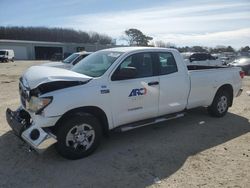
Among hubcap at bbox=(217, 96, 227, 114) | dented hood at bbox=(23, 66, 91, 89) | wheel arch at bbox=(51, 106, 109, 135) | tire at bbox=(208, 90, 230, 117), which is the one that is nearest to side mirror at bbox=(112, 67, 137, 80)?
dented hood at bbox=(23, 66, 91, 89)

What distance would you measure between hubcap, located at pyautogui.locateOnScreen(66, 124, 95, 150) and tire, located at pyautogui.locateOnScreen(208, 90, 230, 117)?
365 centimetres

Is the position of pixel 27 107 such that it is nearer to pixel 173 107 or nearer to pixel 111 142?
pixel 111 142

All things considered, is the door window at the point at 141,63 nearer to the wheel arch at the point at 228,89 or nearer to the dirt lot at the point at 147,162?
the dirt lot at the point at 147,162

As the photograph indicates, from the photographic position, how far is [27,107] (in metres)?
4.85

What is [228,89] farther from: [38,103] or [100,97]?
[38,103]

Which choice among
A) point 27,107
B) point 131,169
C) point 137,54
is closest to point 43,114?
point 27,107

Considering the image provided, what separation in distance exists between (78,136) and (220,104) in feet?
13.6

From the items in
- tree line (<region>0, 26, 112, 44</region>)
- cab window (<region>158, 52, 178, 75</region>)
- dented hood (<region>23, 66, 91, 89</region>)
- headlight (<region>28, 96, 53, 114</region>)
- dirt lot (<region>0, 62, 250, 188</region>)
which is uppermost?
tree line (<region>0, 26, 112, 44</region>)

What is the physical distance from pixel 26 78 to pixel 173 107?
9.93 feet

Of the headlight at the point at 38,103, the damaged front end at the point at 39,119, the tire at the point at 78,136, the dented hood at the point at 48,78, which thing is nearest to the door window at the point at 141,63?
the dented hood at the point at 48,78

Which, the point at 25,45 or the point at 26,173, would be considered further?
the point at 25,45

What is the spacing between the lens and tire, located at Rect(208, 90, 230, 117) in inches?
282

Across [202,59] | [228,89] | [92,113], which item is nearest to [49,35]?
[202,59]

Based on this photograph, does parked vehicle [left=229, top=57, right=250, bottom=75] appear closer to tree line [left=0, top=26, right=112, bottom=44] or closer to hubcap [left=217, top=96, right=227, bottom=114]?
hubcap [left=217, top=96, right=227, bottom=114]
